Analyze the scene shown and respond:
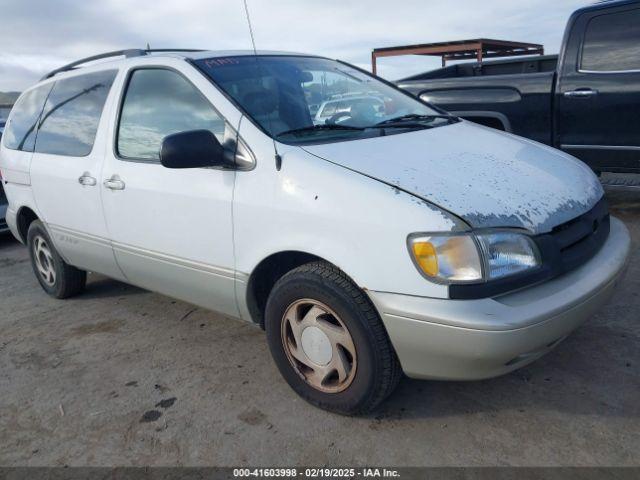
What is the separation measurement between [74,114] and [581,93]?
424 centimetres

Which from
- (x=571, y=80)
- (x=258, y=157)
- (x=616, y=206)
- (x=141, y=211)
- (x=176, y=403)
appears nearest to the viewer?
(x=258, y=157)

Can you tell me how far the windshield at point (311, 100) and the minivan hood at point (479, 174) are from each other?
0.21 meters

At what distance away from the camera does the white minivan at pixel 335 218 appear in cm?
214

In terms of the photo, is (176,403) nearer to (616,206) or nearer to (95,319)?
(95,319)

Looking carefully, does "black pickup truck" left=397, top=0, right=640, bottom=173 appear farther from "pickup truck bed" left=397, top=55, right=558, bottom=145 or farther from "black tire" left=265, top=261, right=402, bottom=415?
"black tire" left=265, top=261, right=402, bottom=415

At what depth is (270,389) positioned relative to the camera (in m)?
2.87

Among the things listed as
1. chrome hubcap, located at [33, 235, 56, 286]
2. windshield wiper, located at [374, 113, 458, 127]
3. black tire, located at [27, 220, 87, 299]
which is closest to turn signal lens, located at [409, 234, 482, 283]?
windshield wiper, located at [374, 113, 458, 127]

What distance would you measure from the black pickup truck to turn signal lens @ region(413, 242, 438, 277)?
379 centimetres

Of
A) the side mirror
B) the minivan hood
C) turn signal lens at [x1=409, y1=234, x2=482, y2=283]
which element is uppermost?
the side mirror

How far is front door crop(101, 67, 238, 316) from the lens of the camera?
110 inches

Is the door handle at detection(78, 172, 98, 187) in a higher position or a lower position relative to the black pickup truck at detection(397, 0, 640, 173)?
lower

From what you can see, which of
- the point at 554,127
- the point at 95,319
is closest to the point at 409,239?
the point at 95,319

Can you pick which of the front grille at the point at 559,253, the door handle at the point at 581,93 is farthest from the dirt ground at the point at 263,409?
the door handle at the point at 581,93

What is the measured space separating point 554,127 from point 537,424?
3.74 m
